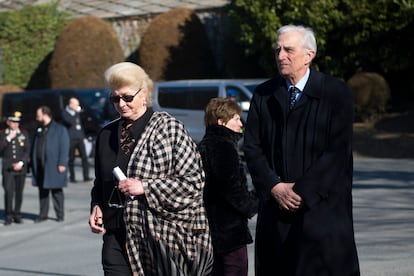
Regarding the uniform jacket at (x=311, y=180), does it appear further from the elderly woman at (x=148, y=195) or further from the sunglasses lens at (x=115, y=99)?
the sunglasses lens at (x=115, y=99)

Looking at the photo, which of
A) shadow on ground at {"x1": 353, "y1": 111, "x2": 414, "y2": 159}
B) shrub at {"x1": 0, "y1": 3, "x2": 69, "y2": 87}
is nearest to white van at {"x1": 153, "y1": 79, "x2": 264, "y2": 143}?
shadow on ground at {"x1": 353, "y1": 111, "x2": 414, "y2": 159}

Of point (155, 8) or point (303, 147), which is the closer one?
point (303, 147)

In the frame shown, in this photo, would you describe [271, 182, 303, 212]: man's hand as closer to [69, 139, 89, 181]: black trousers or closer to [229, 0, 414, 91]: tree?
[69, 139, 89, 181]: black trousers

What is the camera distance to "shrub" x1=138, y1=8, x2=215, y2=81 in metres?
30.5

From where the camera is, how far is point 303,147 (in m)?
4.78

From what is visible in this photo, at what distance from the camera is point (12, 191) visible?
14406 mm

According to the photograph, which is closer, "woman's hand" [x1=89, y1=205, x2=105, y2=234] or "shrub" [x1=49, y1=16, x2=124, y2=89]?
"woman's hand" [x1=89, y1=205, x2=105, y2=234]

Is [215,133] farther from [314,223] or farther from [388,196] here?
[388,196]

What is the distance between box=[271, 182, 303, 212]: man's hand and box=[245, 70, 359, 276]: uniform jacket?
0.03 m

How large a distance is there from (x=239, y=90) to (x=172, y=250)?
17968 mm

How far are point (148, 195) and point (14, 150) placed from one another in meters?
9.98

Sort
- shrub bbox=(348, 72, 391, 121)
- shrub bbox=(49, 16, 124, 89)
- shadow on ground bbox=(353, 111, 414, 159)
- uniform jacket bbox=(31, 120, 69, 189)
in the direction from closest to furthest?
uniform jacket bbox=(31, 120, 69, 189) → shadow on ground bbox=(353, 111, 414, 159) → shrub bbox=(348, 72, 391, 121) → shrub bbox=(49, 16, 124, 89)

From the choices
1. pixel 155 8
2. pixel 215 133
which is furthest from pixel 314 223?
pixel 155 8

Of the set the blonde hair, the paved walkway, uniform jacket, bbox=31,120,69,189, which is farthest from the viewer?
uniform jacket, bbox=31,120,69,189
